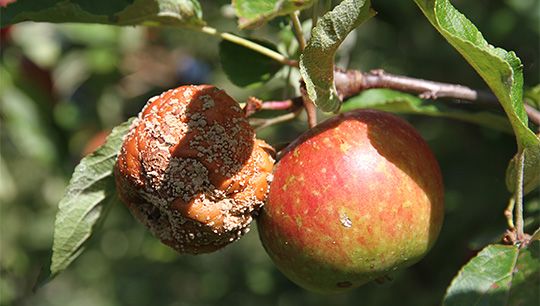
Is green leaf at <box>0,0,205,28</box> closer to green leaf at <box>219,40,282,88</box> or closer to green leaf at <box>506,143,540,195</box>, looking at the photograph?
green leaf at <box>219,40,282,88</box>

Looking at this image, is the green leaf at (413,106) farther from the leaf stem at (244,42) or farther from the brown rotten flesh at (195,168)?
the brown rotten flesh at (195,168)

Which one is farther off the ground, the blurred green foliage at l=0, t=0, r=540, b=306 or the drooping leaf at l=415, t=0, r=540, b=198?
the drooping leaf at l=415, t=0, r=540, b=198

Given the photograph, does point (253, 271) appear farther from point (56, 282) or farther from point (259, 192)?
point (56, 282)

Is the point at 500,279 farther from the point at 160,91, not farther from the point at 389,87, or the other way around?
the point at 160,91

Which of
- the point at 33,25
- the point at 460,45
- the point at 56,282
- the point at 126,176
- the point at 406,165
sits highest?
the point at 460,45

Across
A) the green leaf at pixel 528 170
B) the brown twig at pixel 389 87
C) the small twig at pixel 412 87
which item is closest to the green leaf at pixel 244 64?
the brown twig at pixel 389 87

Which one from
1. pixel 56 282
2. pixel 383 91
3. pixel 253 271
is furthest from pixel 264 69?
pixel 56 282

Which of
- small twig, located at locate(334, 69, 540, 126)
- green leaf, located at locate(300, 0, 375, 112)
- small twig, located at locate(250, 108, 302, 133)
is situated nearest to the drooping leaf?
green leaf, located at locate(300, 0, 375, 112)
